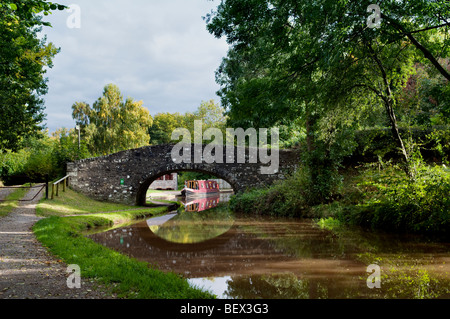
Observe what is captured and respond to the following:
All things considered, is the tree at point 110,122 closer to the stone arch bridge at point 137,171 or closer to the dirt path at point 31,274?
the stone arch bridge at point 137,171

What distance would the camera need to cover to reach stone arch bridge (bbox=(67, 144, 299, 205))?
54.2 feet

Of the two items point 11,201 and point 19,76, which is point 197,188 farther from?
point 19,76

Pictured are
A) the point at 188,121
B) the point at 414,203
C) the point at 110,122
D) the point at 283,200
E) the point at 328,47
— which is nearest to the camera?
the point at 328,47

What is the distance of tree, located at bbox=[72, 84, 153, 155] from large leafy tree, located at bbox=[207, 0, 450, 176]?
73.0 ft

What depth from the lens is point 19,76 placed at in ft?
31.6

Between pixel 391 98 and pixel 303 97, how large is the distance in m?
2.63

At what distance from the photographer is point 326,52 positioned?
16.3 ft

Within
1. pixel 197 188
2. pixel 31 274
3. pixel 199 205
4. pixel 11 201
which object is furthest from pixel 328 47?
pixel 197 188

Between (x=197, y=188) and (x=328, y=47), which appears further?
(x=197, y=188)

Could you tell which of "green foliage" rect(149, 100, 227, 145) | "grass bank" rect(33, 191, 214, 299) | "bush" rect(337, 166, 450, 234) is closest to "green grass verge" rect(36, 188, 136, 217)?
"grass bank" rect(33, 191, 214, 299)

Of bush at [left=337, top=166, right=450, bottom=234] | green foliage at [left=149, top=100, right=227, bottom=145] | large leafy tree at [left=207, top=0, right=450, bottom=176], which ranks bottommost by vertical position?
bush at [left=337, top=166, right=450, bottom=234]

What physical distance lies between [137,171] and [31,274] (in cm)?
1301

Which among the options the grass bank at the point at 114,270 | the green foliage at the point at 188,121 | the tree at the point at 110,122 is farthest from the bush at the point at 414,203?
the tree at the point at 110,122

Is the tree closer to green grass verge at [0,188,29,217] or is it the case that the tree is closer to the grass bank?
green grass verge at [0,188,29,217]
